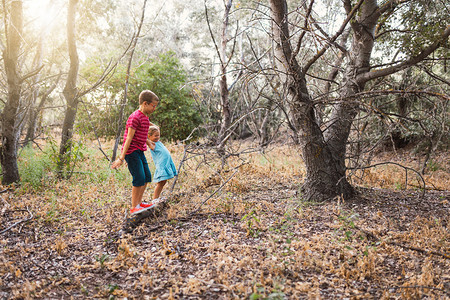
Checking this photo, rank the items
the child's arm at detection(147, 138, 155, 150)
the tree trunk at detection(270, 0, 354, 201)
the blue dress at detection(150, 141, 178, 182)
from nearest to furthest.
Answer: the tree trunk at detection(270, 0, 354, 201)
the blue dress at detection(150, 141, 178, 182)
the child's arm at detection(147, 138, 155, 150)

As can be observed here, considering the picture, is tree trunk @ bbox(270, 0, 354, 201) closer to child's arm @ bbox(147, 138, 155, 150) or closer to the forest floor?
the forest floor

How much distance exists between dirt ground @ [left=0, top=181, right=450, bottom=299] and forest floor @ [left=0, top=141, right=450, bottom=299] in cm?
1

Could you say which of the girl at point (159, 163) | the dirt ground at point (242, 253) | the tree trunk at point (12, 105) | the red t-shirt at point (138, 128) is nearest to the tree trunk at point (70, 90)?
the tree trunk at point (12, 105)

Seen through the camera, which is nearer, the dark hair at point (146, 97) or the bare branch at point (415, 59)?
the bare branch at point (415, 59)

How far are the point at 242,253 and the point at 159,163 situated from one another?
2.04m

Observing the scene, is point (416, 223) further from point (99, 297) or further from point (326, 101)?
Result: point (99, 297)

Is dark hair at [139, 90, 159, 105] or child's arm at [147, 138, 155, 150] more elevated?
dark hair at [139, 90, 159, 105]

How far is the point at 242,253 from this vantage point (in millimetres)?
3041

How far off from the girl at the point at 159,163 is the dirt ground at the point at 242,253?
1.35 ft

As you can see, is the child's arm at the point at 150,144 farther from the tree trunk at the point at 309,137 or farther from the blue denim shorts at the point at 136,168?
the tree trunk at the point at 309,137

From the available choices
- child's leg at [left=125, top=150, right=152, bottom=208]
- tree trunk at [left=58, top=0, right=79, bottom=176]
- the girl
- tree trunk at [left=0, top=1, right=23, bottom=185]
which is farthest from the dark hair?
tree trunk at [left=58, top=0, right=79, bottom=176]

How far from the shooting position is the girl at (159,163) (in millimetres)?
4320

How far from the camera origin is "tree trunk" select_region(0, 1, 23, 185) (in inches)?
209

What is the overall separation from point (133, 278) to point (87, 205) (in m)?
2.66
